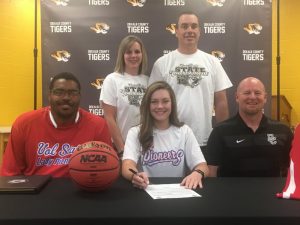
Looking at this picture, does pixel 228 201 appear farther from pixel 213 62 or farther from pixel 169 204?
pixel 213 62

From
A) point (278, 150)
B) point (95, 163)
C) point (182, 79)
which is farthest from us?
point (182, 79)

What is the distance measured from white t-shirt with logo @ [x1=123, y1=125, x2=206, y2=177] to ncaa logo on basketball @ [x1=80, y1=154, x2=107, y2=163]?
2.28 feet

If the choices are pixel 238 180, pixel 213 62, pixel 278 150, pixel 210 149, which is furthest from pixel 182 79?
pixel 238 180

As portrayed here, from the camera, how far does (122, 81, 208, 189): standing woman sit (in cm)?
247

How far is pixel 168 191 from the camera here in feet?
5.84

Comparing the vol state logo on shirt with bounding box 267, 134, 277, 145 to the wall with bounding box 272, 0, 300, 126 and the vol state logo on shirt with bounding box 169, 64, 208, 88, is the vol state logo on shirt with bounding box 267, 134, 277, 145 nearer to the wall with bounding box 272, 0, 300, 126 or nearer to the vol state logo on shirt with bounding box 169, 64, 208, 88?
the vol state logo on shirt with bounding box 169, 64, 208, 88

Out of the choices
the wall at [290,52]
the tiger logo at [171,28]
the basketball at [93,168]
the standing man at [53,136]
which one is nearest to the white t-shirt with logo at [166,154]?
the standing man at [53,136]

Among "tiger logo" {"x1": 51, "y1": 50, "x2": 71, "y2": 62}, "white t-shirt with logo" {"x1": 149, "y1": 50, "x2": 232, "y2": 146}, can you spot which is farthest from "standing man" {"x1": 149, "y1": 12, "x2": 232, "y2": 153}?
"tiger logo" {"x1": 51, "y1": 50, "x2": 71, "y2": 62}

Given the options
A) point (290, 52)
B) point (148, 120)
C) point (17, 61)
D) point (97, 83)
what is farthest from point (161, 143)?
point (290, 52)

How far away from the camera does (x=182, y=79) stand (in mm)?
3279

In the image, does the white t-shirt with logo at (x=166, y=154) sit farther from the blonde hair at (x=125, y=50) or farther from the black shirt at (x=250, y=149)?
the blonde hair at (x=125, y=50)

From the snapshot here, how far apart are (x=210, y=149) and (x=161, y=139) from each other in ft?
1.59

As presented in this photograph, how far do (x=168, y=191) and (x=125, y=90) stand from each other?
1.63 metres

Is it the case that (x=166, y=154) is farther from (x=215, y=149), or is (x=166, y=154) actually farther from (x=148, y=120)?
(x=215, y=149)
